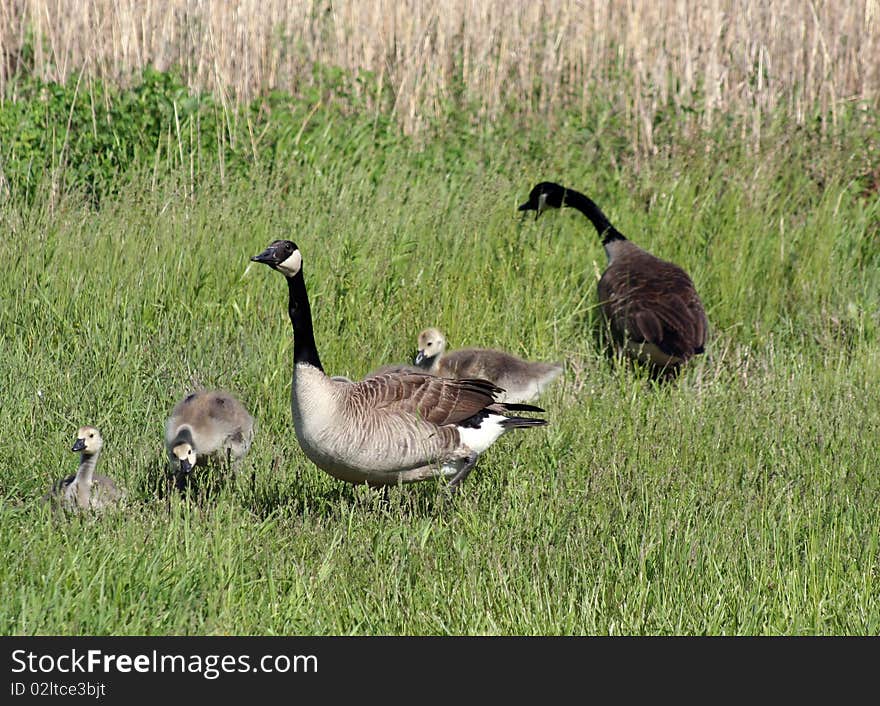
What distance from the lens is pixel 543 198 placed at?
29.0ft

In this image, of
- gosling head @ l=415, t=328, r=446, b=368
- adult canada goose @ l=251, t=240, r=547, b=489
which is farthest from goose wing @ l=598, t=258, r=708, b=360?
adult canada goose @ l=251, t=240, r=547, b=489

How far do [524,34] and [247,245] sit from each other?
4.29 metres

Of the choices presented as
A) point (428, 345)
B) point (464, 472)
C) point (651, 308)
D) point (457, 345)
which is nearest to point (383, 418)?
point (464, 472)

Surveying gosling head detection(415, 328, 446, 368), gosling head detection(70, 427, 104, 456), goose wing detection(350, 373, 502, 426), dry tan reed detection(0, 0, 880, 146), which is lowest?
gosling head detection(70, 427, 104, 456)

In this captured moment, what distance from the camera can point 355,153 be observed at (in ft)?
31.1

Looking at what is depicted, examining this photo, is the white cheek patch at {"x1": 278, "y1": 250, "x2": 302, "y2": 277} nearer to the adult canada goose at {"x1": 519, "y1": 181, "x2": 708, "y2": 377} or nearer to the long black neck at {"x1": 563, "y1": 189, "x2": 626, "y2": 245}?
the adult canada goose at {"x1": 519, "y1": 181, "x2": 708, "y2": 377}

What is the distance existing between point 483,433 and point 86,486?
6.33 feet

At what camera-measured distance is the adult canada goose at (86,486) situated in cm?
533

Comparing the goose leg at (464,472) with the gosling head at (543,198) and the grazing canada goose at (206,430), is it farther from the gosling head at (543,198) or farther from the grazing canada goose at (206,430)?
the gosling head at (543,198)

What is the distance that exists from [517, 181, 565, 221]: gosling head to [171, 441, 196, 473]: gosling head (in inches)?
154

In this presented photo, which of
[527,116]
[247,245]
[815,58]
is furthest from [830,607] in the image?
[815,58]

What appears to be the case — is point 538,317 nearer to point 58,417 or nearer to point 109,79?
point 58,417

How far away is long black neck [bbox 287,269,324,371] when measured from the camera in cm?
538

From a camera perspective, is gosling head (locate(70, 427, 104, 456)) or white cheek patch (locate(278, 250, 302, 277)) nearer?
white cheek patch (locate(278, 250, 302, 277))
